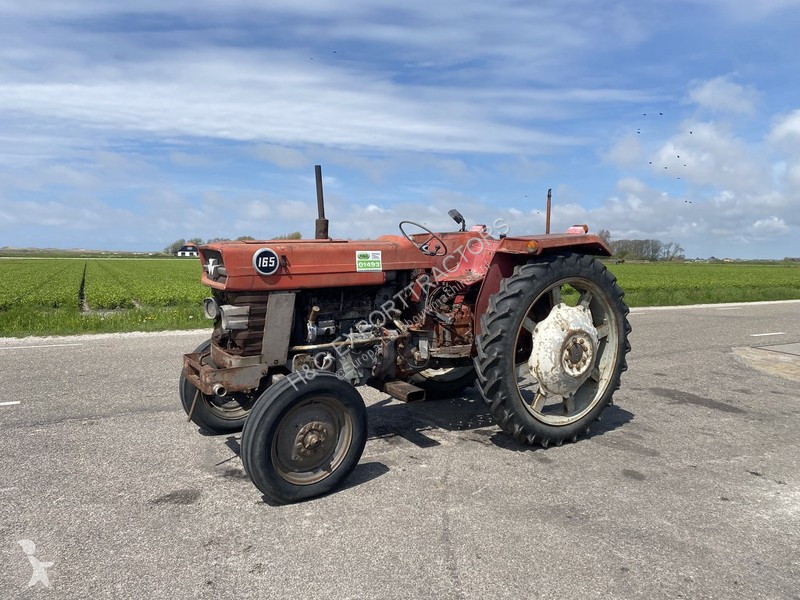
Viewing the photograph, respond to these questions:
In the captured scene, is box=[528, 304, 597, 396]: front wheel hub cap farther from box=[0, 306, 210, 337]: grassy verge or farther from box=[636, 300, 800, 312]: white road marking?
box=[636, 300, 800, 312]: white road marking

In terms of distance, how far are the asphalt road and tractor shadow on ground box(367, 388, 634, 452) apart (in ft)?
0.09

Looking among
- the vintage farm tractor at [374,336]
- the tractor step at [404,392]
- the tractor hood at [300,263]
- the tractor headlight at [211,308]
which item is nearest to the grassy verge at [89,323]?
the vintage farm tractor at [374,336]

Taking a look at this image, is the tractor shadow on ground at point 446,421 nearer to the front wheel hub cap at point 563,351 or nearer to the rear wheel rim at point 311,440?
the front wheel hub cap at point 563,351

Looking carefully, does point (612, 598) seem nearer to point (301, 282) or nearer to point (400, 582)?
point (400, 582)

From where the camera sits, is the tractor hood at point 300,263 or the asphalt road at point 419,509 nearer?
the asphalt road at point 419,509

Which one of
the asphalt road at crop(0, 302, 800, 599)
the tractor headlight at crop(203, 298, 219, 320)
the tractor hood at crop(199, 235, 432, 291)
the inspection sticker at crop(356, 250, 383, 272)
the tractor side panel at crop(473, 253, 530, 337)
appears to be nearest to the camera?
the asphalt road at crop(0, 302, 800, 599)

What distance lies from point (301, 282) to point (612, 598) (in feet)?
8.27

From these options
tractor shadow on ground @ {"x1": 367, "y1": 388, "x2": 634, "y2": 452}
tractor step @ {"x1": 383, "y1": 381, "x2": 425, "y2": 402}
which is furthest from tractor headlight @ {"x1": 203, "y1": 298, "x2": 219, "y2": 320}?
tractor shadow on ground @ {"x1": 367, "y1": 388, "x2": 634, "y2": 452}

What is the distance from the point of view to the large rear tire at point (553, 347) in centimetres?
429

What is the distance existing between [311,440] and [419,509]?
0.76 meters

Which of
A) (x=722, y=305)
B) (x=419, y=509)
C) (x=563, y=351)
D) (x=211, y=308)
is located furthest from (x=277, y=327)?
(x=722, y=305)

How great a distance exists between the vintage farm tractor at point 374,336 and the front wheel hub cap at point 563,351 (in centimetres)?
1

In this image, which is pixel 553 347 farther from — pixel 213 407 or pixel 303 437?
pixel 213 407

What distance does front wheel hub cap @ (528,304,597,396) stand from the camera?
454cm
